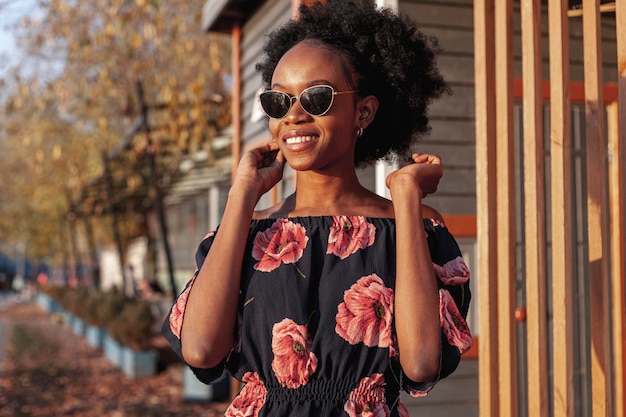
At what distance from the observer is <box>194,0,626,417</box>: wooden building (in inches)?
119

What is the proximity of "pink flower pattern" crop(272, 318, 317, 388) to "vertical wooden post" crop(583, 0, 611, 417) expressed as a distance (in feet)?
4.64

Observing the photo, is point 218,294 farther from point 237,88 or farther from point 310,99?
point 237,88

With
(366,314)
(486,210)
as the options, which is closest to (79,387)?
(486,210)

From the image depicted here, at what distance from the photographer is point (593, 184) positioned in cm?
301

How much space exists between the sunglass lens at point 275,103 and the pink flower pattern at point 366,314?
18.6 inches

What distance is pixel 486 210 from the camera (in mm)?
3498

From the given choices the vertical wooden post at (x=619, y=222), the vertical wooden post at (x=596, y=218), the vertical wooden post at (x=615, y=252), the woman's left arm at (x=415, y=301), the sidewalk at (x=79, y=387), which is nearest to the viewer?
the woman's left arm at (x=415, y=301)

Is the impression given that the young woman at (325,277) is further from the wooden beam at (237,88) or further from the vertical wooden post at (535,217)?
the wooden beam at (237,88)

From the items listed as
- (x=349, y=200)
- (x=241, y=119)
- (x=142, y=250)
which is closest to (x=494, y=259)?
(x=349, y=200)

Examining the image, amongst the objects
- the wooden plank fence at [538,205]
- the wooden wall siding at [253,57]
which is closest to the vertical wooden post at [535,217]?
the wooden plank fence at [538,205]

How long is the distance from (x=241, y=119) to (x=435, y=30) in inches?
119

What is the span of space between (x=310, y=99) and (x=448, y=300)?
0.60 metres

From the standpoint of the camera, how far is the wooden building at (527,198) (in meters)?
3.02

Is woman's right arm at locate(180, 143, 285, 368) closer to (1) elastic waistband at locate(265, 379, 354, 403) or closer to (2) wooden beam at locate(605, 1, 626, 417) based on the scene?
(1) elastic waistband at locate(265, 379, 354, 403)
